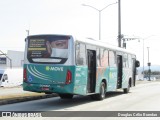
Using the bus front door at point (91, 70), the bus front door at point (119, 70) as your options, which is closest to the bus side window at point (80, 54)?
the bus front door at point (91, 70)

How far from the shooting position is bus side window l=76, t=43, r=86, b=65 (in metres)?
17.0

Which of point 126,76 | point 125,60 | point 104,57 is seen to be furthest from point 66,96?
point 126,76

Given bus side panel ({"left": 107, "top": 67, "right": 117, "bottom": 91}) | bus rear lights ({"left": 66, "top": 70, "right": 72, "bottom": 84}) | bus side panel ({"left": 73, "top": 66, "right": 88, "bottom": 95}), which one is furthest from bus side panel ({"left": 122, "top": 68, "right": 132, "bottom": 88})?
bus rear lights ({"left": 66, "top": 70, "right": 72, "bottom": 84})

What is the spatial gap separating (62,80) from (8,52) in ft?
192

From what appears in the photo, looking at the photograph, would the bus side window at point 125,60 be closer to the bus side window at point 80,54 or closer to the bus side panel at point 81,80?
the bus side panel at point 81,80

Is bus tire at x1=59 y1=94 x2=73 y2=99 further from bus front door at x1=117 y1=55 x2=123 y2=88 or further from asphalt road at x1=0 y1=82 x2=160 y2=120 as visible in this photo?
bus front door at x1=117 y1=55 x2=123 y2=88

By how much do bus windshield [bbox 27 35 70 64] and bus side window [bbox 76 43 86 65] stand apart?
58 centimetres

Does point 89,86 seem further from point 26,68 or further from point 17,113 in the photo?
point 17,113

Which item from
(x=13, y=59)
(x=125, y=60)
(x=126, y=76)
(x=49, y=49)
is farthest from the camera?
(x=13, y=59)

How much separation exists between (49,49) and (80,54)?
4.68ft

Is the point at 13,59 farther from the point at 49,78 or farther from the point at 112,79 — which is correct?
the point at 49,78

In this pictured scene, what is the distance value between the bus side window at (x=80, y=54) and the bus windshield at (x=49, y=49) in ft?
1.91

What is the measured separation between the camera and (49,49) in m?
16.9

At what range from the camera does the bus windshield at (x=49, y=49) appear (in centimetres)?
1670
